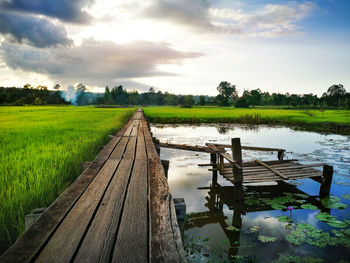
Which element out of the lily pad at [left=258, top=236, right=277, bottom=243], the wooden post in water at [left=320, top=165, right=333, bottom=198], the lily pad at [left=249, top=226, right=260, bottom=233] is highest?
the wooden post in water at [left=320, top=165, right=333, bottom=198]

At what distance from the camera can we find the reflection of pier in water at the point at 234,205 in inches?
159

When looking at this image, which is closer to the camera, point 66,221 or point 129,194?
point 66,221

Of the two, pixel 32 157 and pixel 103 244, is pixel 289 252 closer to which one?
pixel 103 244

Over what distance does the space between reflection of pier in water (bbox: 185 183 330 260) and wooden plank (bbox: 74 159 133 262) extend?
192 cm

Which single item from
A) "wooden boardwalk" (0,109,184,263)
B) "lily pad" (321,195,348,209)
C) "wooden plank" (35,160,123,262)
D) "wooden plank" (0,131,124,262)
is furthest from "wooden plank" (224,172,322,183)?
"wooden plank" (0,131,124,262)

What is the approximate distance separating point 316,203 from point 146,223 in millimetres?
4907

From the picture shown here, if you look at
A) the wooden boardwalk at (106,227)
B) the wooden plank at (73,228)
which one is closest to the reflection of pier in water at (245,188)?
the wooden boardwalk at (106,227)

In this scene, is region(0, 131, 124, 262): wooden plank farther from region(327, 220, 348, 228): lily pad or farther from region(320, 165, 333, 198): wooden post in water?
region(320, 165, 333, 198): wooden post in water

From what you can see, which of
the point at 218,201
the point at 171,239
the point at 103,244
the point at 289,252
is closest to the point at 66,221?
the point at 103,244

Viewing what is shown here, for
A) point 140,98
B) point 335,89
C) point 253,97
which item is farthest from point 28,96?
point 335,89

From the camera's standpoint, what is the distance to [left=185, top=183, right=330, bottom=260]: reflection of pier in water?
159 inches

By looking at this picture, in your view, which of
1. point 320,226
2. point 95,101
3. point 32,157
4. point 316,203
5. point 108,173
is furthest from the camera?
point 95,101

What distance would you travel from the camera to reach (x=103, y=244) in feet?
5.59

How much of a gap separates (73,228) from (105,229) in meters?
0.28
